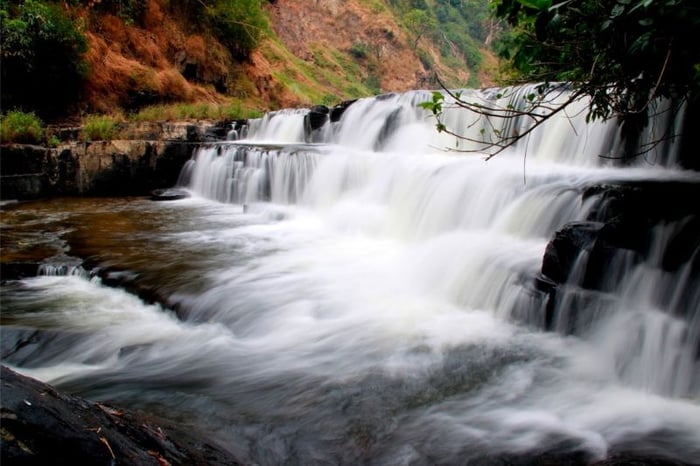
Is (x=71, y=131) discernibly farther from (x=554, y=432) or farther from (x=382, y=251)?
(x=554, y=432)

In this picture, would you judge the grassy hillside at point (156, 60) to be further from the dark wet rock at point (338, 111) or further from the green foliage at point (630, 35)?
the green foliage at point (630, 35)

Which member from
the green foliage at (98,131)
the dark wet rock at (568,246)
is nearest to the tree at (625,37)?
the dark wet rock at (568,246)

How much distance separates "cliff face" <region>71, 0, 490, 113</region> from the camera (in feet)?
54.1

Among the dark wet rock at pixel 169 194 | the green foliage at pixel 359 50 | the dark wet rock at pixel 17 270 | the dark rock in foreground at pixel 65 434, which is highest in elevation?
the green foliage at pixel 359 50

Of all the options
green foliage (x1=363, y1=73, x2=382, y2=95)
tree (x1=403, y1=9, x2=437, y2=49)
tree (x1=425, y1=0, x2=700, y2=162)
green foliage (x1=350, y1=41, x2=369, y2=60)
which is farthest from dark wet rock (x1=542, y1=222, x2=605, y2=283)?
tree (x1=403, y1=9, x2=437, y2=49)

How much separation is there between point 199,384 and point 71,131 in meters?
11.9

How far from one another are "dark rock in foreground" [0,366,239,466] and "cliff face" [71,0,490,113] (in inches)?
623

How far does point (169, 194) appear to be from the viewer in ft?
40.5

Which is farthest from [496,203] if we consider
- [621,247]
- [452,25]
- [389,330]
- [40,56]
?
[452,25]

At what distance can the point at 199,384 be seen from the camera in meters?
3.99

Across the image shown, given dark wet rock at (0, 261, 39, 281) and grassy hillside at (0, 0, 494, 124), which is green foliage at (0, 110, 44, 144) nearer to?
grassy hillside at (0, 0, 494, 124)

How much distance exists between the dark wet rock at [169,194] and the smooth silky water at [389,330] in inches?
123

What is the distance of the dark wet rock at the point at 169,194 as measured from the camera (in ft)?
40.0

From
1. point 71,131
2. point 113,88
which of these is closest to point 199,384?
point 71,131
